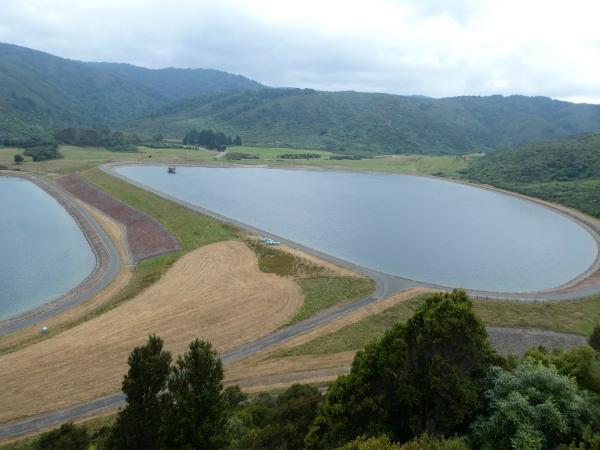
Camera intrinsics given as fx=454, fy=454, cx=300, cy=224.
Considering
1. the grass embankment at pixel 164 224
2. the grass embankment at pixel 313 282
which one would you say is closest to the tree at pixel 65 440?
the grass embankment at pixel 164 224

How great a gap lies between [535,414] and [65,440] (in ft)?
53.2

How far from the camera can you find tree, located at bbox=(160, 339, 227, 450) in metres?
14.8

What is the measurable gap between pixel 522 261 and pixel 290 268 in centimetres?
2873

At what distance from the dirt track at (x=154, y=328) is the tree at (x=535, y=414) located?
19.5m

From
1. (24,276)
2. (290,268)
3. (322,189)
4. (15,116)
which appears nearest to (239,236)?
(290,268)

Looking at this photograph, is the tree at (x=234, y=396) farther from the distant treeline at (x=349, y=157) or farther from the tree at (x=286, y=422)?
the distant treeline at (x=349, y=157)

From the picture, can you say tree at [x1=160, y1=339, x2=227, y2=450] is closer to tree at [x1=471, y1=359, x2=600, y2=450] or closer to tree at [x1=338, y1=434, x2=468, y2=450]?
tree at [x1=338, y1=434, x2=468, y2=450]

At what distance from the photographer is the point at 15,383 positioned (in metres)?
25.1

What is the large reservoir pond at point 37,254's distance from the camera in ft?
126

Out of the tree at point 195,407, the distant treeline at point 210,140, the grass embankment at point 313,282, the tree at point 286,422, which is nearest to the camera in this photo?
the tree at point 286,422

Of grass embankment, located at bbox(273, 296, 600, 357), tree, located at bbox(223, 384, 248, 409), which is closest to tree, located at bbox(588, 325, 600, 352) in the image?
grass embankment, located at bbox(273, 296, 600, 357)

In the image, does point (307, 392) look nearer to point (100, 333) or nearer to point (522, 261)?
point (100, 333)

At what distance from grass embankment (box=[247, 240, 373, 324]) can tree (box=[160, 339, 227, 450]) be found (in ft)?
57.7

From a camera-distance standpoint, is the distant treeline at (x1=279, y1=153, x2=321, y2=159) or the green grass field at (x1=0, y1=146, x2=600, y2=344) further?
the distant treeline at (x1=279, y1=153, x2=321, y2=159)
